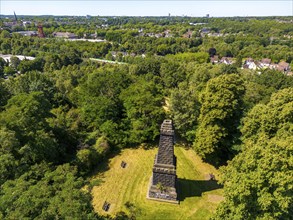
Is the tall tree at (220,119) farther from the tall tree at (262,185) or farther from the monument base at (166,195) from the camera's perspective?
the tall tree at (262,185)

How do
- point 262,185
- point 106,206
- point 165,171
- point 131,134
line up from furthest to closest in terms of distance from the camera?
point 131,134, point 165,171, point 106,206, point 262,185

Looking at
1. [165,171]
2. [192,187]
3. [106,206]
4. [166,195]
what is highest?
[165,171]

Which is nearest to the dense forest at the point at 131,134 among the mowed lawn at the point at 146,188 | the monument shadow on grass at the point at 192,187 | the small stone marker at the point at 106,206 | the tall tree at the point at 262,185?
the tall tree at the point at 262,185

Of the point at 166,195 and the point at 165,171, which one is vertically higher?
the point at 165,171

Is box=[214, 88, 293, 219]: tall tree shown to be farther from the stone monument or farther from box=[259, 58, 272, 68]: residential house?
box=[259, 58, 272, 68]: residential house

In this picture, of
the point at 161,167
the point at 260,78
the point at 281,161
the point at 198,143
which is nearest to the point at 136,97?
the point at 198,143

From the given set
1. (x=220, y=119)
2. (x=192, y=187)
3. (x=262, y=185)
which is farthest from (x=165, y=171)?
(x=220, y=119)

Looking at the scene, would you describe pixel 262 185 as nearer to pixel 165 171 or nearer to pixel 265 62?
pixel 165 171

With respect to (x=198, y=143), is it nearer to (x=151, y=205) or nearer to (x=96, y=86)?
(x=151, y=205)
